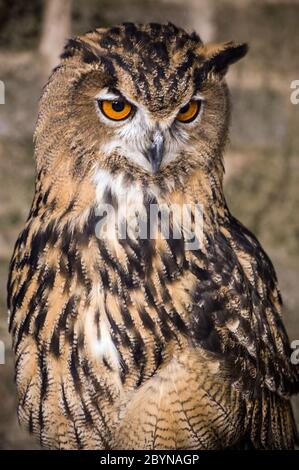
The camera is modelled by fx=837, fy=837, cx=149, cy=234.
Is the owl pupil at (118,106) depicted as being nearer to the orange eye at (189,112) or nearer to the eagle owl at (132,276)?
the eagle owl at (132,276)

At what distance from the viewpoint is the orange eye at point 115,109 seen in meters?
1.60

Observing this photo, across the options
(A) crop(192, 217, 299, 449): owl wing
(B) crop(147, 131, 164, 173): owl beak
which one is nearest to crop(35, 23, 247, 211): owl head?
(B) crop(147, 131, 164, 173): owl beak

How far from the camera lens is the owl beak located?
1.60 m

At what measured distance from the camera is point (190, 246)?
174 centimetres

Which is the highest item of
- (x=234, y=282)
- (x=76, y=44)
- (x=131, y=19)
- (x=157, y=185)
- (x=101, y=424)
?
(x=131, y=19)

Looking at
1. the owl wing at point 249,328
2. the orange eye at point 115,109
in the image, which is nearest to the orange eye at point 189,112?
the orange eye at point 115,109

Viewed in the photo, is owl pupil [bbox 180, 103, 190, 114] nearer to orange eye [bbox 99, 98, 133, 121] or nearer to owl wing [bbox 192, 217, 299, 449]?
orange eye [bbox 99, 98, 133, 121]

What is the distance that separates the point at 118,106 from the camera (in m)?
1.61

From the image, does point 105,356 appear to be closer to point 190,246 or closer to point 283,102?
point 190,246

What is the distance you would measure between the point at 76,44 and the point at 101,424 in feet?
2.54
